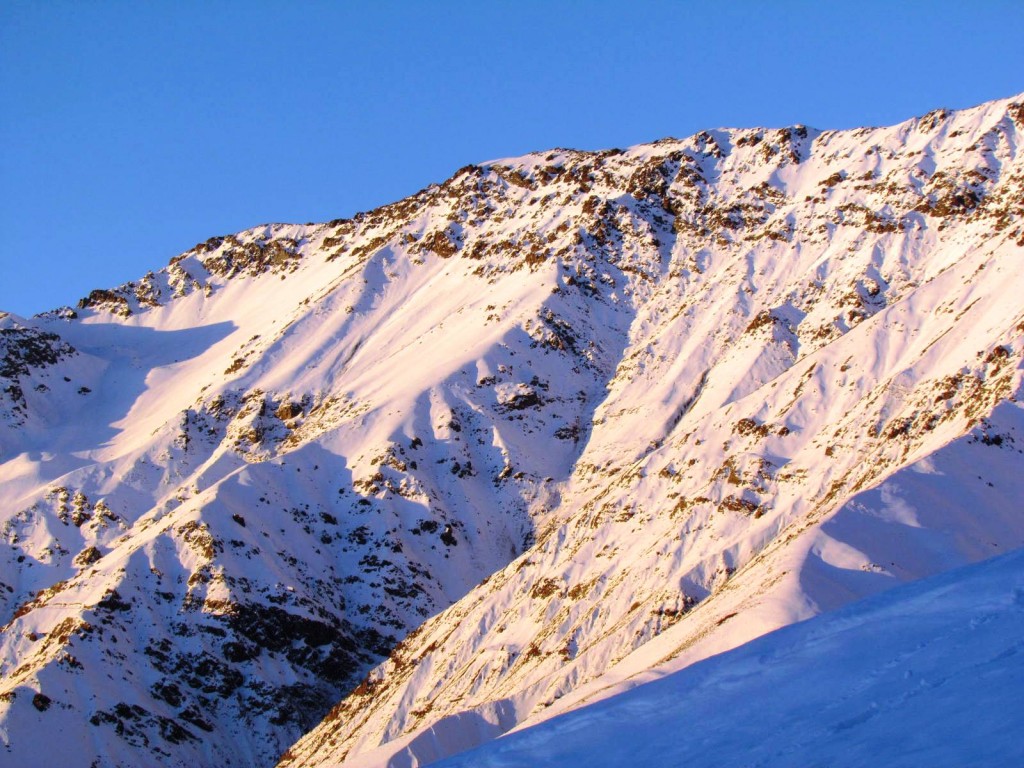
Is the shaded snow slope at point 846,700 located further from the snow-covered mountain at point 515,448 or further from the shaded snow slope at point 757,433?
the shaded snow slope at point 757,433

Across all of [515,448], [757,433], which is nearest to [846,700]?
[757,433]

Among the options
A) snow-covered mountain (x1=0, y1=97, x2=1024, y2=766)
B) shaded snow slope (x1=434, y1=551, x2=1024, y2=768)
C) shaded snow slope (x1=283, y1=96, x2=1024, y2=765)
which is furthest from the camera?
snow-covered mountain (x1=0, y1=97, x2=1024, y2=766)

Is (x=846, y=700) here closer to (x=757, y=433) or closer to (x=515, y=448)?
(x=757, y=433)

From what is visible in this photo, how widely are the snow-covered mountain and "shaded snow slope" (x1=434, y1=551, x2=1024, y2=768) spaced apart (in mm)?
22269

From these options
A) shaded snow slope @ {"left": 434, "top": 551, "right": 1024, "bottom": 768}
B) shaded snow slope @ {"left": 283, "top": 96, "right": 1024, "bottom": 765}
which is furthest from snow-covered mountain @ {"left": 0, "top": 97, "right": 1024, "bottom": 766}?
shaded snow slope @ {"left": 434, "top": 551, "right": 1024, "bottom": 768}

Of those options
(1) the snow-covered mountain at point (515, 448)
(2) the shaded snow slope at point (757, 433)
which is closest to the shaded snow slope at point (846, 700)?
(1) the snow-covered mountain at point (515, 448)

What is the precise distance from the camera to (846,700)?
16797 mm

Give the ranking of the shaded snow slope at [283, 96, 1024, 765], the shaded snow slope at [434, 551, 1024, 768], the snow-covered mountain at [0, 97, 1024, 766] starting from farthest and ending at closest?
the snow-covered mountain at [0, 97, 1024, 766] → the shaded snow slope at [283, 96, 1024, 765] → the shaded snow slope at [434, 551, 1024, 768]

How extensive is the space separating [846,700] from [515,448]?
114 metres

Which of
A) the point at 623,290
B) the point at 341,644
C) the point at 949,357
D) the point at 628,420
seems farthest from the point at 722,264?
the point at 341,644

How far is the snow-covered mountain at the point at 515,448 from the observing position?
75.4 metres

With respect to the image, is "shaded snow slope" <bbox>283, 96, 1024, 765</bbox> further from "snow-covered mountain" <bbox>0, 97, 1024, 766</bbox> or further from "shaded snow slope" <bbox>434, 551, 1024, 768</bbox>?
"shaded snow slope" <bbox>434, 551, 1024, 768</bbox>

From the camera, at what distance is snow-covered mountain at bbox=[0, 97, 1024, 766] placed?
75375 mm

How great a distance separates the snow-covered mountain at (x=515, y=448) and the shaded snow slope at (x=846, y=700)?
22269 mm
